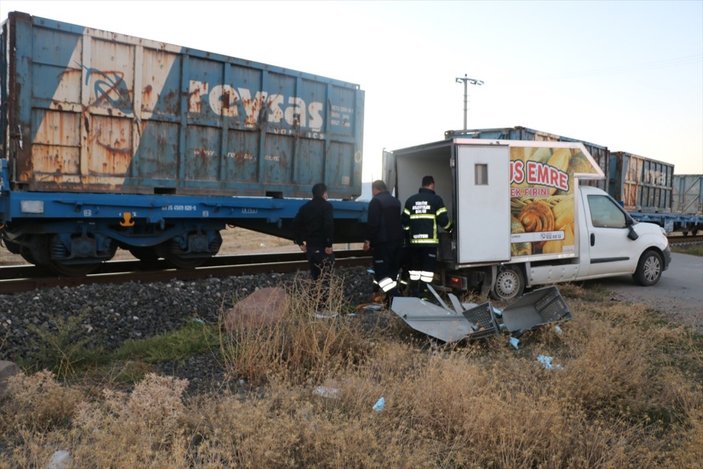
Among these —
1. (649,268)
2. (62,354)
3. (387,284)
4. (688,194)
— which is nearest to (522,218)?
(387,284)

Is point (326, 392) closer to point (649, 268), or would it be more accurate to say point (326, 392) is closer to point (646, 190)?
point (649, 268)

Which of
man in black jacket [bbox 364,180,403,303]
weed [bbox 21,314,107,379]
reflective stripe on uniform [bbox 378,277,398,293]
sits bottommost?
weed [bbox 21,314,107,379]

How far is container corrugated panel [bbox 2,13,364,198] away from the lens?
811cm

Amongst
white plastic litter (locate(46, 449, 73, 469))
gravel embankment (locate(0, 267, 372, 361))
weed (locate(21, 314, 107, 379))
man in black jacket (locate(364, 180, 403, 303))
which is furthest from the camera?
man in black jacket (locate(364, 180, 403, 303))

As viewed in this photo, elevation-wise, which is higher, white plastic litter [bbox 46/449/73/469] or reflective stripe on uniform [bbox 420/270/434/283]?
reflective stripe on uniform [bbox 420/270/434/283]

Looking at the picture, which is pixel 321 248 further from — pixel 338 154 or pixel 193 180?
pixel 338 154

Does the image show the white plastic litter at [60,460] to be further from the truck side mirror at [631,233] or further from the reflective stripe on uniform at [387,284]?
the truck side mirror at [631,233]

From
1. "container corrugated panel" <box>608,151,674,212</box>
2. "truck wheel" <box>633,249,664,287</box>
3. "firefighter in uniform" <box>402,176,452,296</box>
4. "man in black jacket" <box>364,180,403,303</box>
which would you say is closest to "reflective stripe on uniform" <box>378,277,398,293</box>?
"man in black jacket" <box>364,180,403,303</box>

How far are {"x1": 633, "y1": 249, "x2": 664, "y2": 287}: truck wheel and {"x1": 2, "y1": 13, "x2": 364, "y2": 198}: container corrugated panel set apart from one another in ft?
18.0

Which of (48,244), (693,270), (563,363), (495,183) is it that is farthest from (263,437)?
(693,270)

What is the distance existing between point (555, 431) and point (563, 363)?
195cm

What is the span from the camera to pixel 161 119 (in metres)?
9.20

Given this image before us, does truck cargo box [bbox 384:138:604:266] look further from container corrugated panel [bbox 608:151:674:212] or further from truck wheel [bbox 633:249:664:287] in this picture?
container corrugated panel [bbox 608:151:674:212]

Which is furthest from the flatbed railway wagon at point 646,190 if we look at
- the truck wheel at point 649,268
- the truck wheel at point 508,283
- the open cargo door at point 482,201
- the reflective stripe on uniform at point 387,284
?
the reflective stripe on uniform at point 387,284
